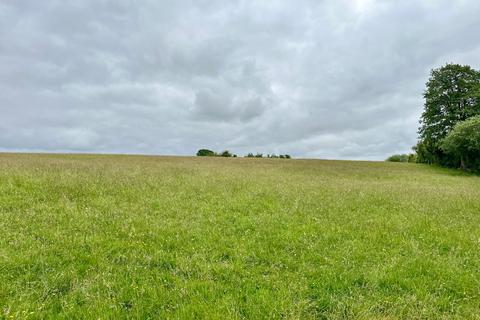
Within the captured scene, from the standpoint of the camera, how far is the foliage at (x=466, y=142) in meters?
37.2

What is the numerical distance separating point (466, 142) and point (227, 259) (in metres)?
44.3

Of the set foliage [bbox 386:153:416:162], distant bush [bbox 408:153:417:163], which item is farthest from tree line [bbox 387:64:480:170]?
foliage [bbox 386:153:416:162]

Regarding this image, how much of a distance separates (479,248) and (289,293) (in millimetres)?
6235

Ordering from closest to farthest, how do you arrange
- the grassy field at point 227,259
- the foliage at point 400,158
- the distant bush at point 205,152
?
the grassy field at point 227,259
the foliage at point 400,158
the distant bush at point 205,152

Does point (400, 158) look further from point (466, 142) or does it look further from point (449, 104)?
A: point (466, 142)

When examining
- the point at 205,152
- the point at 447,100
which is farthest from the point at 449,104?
the point at 205,152

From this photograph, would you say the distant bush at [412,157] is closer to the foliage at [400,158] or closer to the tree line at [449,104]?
the foliage at [400,158]

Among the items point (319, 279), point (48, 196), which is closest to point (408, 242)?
point (319, 279)

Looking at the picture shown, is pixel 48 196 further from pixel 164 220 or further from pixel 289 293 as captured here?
pixel 289 293

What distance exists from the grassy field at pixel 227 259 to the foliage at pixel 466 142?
103 feet

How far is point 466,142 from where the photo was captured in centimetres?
3956

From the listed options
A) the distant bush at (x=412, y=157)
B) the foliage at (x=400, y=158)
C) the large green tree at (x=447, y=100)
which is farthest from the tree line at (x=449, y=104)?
the foliage at (x=400, y=158)

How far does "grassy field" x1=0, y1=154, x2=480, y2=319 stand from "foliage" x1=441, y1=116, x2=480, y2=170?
31279 mm

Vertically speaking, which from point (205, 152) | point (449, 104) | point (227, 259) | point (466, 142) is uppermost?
point (449, 104)
